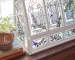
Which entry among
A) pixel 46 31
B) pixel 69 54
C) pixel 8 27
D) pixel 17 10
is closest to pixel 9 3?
pixel 17 10

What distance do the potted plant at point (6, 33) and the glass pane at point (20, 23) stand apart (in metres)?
0.08

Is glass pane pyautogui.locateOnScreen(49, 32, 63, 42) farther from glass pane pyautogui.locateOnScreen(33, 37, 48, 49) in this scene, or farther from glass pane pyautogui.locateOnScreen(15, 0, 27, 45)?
glass pane pyautogui.locateOnScreen(15, 0, 27, 45)

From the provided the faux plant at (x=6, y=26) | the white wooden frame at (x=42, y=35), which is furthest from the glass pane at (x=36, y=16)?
the faux plant at (x=6, y=26)

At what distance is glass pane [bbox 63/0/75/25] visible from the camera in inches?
55.5

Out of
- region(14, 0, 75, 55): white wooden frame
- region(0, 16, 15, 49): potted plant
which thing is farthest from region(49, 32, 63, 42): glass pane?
region(0, 16, 15, 49): potted plant

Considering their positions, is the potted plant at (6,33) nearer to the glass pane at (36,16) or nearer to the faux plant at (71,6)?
the glass pane at (36,16)

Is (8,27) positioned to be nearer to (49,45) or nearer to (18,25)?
(18,25)

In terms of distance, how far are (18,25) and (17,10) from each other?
12 centimetres

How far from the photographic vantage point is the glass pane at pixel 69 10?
1.41m

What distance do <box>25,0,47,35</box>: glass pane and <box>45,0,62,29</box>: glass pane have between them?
0.05m

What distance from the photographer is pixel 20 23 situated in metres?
1.35

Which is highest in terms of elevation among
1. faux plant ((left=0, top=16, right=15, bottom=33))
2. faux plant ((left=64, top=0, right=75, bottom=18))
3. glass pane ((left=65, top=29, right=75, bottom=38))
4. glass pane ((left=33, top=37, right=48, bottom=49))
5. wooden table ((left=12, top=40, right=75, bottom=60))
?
faux plant ((left=64, top=0, right=75, bottom=18))

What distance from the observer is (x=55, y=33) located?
1.38 metres

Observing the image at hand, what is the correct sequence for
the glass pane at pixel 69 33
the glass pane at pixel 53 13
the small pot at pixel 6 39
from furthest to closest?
the glass pane at pixel 69 33 < the glass pane at pixel 53 13 < the small pot at pixel 6 39
